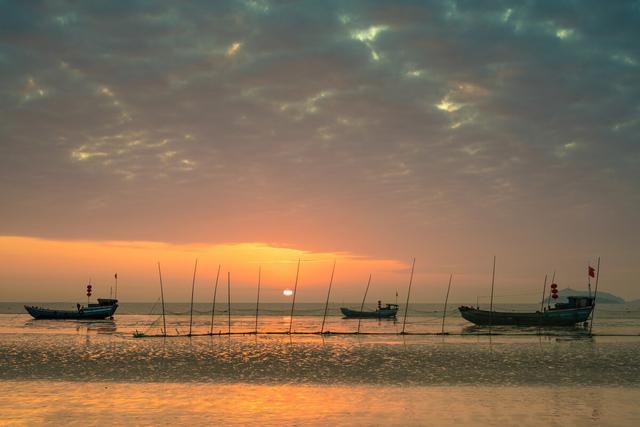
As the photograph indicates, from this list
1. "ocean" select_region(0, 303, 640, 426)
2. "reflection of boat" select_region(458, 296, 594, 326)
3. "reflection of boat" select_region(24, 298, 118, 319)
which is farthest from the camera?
"reflection of boat" select_region(24, 298, 118, 319)

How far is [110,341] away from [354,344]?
20336 millimetres

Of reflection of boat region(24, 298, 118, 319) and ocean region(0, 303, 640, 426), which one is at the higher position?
ocean region(0, 303, 640, 426)

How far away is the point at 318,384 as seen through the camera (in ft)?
77.5

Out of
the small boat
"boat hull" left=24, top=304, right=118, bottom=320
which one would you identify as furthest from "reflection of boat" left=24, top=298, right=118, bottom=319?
the small boat

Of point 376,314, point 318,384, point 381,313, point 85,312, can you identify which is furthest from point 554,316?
point 85,312

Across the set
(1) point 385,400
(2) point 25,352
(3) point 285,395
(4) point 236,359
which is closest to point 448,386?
(1) point 385,400

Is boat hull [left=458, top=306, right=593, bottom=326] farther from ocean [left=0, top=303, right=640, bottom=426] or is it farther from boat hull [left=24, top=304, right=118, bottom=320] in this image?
boat hull [left=24, top=304, right=118, bottom=320]

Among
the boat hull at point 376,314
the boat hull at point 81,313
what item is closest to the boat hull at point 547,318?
the boat hull at point 376,314

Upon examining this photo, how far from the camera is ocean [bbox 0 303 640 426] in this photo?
16531mm

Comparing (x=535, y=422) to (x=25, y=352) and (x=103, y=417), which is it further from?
(x=25, y=352)

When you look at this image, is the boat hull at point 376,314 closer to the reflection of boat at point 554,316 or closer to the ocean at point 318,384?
the reflection of boat at point 554,316

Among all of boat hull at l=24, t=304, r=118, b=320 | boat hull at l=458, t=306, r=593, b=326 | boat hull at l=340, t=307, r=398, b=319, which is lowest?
boat hull at l=24, t=304, r=118, b=320

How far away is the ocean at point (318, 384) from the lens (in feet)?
54.2

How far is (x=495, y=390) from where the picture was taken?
71.6ft
